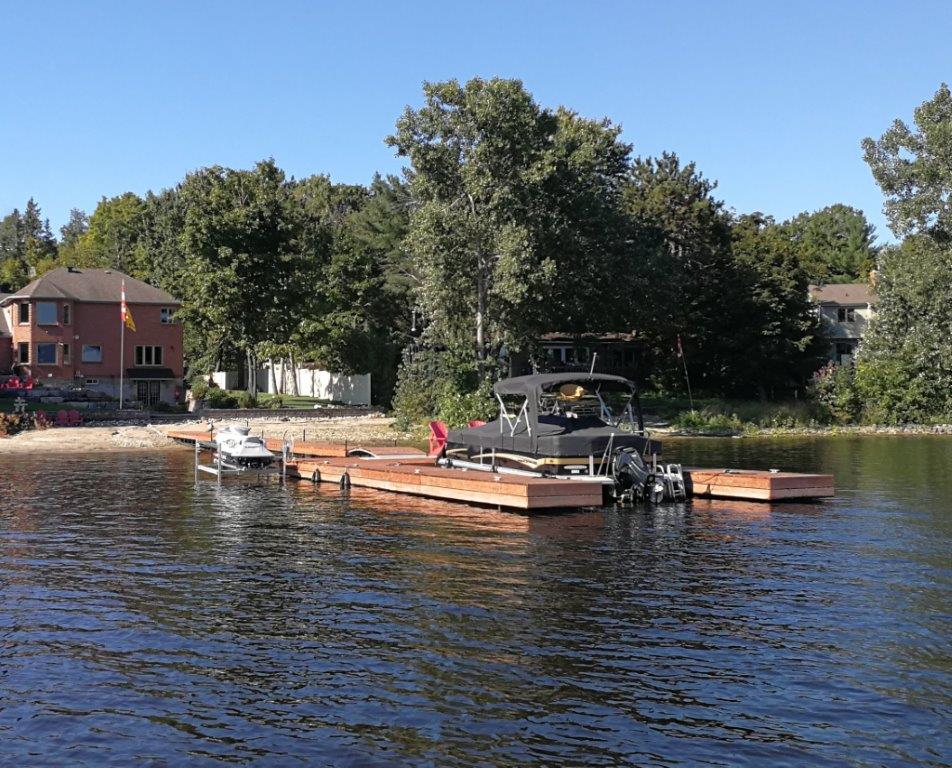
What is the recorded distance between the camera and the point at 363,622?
16.9 m

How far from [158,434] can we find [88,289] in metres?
24.5

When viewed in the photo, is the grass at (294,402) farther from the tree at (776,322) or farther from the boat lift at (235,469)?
the tree at (776,322)

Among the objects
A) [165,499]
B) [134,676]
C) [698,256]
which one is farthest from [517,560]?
[698,256]

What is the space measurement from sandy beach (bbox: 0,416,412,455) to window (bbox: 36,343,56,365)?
A: 47.6 feet

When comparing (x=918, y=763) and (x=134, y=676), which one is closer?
(x=918, y=763)

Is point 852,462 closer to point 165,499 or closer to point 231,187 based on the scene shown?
point 165,499

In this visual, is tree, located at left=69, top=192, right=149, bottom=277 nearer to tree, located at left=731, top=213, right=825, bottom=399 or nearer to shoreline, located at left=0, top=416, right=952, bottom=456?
shoreline, located at left=0, top=416, right=952, bottom=456

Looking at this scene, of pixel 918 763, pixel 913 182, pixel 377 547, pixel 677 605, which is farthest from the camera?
pixel 913 182

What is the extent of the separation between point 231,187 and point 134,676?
218 ft

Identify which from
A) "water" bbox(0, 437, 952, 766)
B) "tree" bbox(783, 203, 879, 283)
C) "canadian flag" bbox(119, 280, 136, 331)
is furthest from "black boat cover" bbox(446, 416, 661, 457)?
"tree" bbox(783, 203, 879, 283)

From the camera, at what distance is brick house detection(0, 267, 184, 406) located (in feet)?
237

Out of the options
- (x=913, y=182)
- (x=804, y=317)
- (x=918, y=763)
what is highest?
(x=913, y=182)

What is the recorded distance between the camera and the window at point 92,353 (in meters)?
73.6

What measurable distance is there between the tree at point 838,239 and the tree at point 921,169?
2400 inches
